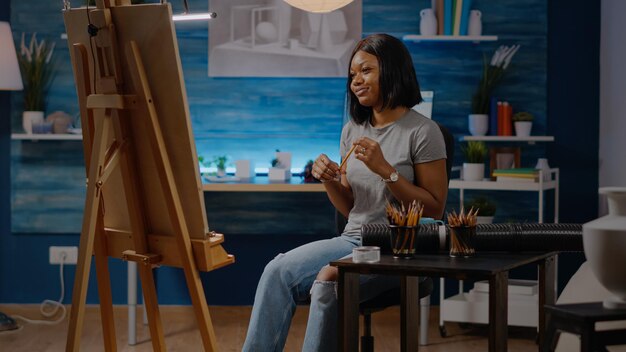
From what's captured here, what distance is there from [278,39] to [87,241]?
263 centimetres

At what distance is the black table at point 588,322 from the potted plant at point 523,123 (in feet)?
9.69

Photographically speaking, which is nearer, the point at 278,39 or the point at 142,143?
the point at 142,143

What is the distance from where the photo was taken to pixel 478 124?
15.3 feet

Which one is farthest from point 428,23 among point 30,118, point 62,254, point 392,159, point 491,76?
point 62,254

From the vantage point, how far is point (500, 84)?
4855 millimetres

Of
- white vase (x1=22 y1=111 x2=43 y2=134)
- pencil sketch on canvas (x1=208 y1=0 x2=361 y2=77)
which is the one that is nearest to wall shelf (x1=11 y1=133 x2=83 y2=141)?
white vase (x1=22 y1=111 x2=43 y2=134)

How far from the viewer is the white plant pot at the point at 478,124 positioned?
4.67 metres

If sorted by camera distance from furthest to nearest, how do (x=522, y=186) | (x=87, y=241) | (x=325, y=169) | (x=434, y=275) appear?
(x=522, y=186)
(x=325, y=169)
(x=87, y=241)
(x=434, y=275)

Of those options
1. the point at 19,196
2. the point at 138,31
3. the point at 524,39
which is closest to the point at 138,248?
the point at 138,31

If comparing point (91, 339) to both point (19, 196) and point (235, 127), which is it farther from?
point (235, 127)

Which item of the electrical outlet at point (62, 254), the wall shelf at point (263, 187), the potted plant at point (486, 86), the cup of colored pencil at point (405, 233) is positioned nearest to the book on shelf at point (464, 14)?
the potted plant at point (486, 86)

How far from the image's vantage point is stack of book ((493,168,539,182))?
172 inches

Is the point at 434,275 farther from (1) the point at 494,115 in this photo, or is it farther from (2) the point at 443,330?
(1) the point at 494,115

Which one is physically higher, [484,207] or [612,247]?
[612,247]
